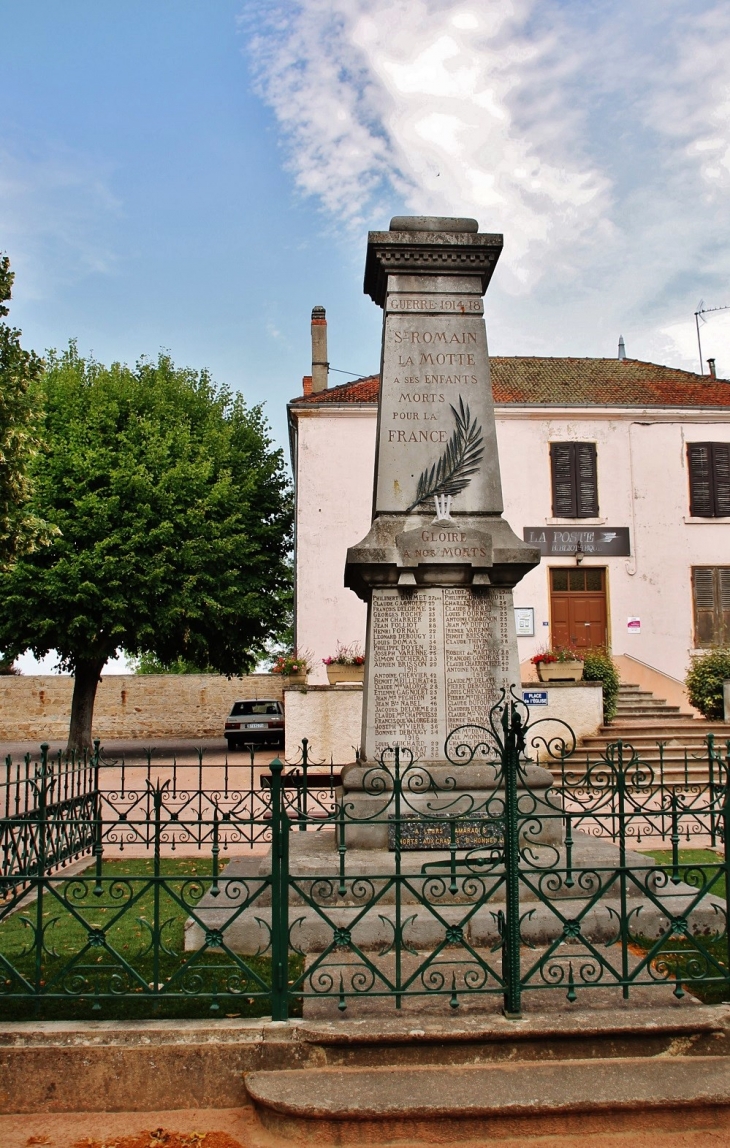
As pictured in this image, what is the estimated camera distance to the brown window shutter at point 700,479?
22266 mm


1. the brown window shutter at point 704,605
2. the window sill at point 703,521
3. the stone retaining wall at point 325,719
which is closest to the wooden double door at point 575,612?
the brown window shutter at point 704,605

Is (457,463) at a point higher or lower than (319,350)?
lower

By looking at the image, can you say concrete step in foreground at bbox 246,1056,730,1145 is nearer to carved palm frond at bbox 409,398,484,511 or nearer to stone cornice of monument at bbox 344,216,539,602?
stone cornice of monument at bbox 344,216,539,602

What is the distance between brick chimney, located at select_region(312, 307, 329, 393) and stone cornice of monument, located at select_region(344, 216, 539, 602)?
17273mm

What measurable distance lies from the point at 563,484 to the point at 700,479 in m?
3.33

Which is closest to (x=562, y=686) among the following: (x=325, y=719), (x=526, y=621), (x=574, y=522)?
(x=325, y=719)

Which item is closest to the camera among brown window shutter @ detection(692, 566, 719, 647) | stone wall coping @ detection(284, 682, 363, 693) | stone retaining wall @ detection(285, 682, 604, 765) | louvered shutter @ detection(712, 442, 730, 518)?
stone wall coping @ detection(284, 682, 363, 693)

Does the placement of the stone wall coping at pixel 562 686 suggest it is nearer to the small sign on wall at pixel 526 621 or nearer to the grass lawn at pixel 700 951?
the small sign on wall at pixel 526 621

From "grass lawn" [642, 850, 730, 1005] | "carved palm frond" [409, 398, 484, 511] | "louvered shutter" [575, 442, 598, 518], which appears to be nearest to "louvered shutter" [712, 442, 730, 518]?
"louvered shutter" [575, 442, 598, 518]

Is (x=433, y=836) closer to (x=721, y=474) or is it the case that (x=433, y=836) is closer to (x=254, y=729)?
(x=254, y=729)

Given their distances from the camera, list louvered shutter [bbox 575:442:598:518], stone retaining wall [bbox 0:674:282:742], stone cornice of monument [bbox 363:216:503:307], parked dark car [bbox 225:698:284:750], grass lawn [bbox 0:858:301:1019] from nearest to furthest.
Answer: grass lawn [bbox 0:858:301:1019], stone cornice of monument [bbox 363:216:503:307], louvered shutter [bbox 575:442:598:518], parked dark car [bbox 225:698:284:750], stone retaining wall [bbox 0:674:282:742]

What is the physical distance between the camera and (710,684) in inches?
722

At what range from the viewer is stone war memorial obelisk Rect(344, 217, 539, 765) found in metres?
6.85

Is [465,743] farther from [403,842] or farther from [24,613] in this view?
[24,613]
